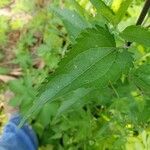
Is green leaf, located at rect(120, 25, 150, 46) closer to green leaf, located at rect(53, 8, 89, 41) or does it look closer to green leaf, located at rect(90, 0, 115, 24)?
green leaf, located at rect(90, 0, 115, 24)

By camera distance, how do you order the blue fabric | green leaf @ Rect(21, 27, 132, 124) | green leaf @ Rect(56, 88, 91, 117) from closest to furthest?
green leaf @ Rect(21, 27, 132, 124) < green leaf @ Rect(56, 88, 91, 117) < the blue fabric

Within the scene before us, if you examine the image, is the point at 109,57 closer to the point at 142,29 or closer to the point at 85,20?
the point at 142,29

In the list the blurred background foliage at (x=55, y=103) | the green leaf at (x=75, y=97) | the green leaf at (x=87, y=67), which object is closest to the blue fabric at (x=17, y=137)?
the blurred background foliage at (x=55, y=103)

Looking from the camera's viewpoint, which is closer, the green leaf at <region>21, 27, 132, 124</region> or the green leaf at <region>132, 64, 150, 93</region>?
the green leaf at <region>21, 27, 132, 124</region>

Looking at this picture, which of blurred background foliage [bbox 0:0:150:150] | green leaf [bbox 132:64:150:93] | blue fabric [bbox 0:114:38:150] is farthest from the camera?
blue fabric [bbox 0:114:38:150]

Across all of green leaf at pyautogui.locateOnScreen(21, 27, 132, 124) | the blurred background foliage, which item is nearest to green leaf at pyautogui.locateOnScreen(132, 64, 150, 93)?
the blurred background foliage

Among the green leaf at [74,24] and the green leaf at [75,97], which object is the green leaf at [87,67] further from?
the green leaf at [75,97]
